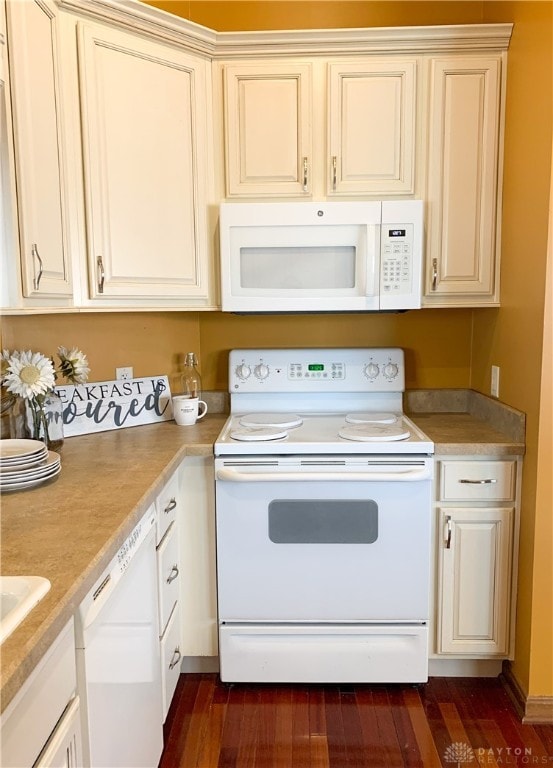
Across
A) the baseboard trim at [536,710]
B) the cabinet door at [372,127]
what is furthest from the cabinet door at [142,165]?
the baseboard trim at [536,710]

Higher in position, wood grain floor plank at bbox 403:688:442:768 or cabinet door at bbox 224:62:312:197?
cabinet door at bbox 224:62:312:197

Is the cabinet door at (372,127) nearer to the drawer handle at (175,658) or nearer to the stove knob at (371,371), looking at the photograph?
the stove knob at (371,371)

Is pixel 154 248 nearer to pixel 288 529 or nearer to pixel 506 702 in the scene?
pixel 288 529

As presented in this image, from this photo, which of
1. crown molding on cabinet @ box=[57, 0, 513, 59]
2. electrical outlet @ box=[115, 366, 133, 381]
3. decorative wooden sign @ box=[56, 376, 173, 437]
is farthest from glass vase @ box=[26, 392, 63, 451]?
crown molding on cabinet @ box=[57, 0, 513, 59]

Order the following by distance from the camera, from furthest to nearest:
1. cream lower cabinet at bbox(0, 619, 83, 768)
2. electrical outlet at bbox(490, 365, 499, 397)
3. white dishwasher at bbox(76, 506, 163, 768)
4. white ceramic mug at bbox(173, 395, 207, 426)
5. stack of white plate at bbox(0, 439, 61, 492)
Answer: white ceramic mug at bbox(173, 395, 207, 426) → electrical outlet at bbox(490, 365, 499, 397) → stack of white plate at bbox(0, 439, 61, 492) → white dishwasher at bbox(76, 506, 163, 768) → cream lower cabinet at bbox(0, 619, 83, 768)

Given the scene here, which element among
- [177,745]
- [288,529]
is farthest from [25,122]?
[177,745]

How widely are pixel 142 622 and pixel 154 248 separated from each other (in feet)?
4.16

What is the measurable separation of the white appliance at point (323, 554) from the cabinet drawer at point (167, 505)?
151 millimetres

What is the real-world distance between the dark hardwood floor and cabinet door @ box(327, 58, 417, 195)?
186 cm

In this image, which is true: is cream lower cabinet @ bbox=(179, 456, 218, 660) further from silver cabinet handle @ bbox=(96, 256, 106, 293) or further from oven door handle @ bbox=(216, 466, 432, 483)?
silver cabinet handle @ bbox=(96, 256, 106, 293)

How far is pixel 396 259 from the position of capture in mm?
2109

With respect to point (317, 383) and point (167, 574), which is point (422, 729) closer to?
point (167, 574)

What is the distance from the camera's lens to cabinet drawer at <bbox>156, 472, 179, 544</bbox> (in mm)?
1755

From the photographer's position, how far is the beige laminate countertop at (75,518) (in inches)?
34.2
